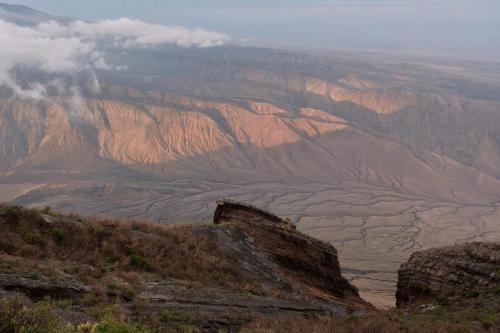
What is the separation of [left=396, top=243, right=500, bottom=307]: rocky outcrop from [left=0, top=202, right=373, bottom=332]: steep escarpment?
294cm

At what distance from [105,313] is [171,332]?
154cm

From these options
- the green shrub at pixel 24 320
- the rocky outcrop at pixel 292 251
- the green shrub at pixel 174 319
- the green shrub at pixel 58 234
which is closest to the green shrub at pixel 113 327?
the green shrub at pixel 24 320

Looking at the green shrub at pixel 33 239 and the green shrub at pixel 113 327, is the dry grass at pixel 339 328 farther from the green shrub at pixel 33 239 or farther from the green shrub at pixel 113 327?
the green shrub at pixel 33 239

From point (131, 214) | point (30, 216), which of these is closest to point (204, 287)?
point (30, 216)

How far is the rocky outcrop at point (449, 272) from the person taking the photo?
20.4 m

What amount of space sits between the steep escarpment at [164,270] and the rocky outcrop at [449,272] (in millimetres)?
2943

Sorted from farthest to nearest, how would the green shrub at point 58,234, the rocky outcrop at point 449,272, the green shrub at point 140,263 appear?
the rocky outcrop at point 449,272 < the green shrub at point 140,263 < the green shrub at point 58,234

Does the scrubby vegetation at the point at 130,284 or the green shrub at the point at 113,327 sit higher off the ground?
the green shrub at the point at 113,327

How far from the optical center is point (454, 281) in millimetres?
21156

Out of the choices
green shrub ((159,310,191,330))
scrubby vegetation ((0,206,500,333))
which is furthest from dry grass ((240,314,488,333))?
green shrub ((159,310,191,330))

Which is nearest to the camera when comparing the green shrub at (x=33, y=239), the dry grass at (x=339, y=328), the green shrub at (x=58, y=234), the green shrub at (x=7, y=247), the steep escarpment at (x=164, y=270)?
the dry grass at (x=339, y=328)

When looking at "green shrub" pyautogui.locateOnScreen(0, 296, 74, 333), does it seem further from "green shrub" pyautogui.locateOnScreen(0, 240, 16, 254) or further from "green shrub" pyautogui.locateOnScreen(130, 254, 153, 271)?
"green shrub" pyautogui.locateOnScreen(130, 254, 153, 271)

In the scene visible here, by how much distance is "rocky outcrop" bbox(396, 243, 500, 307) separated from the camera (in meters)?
20.4

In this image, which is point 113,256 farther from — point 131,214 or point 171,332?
point 131,214
